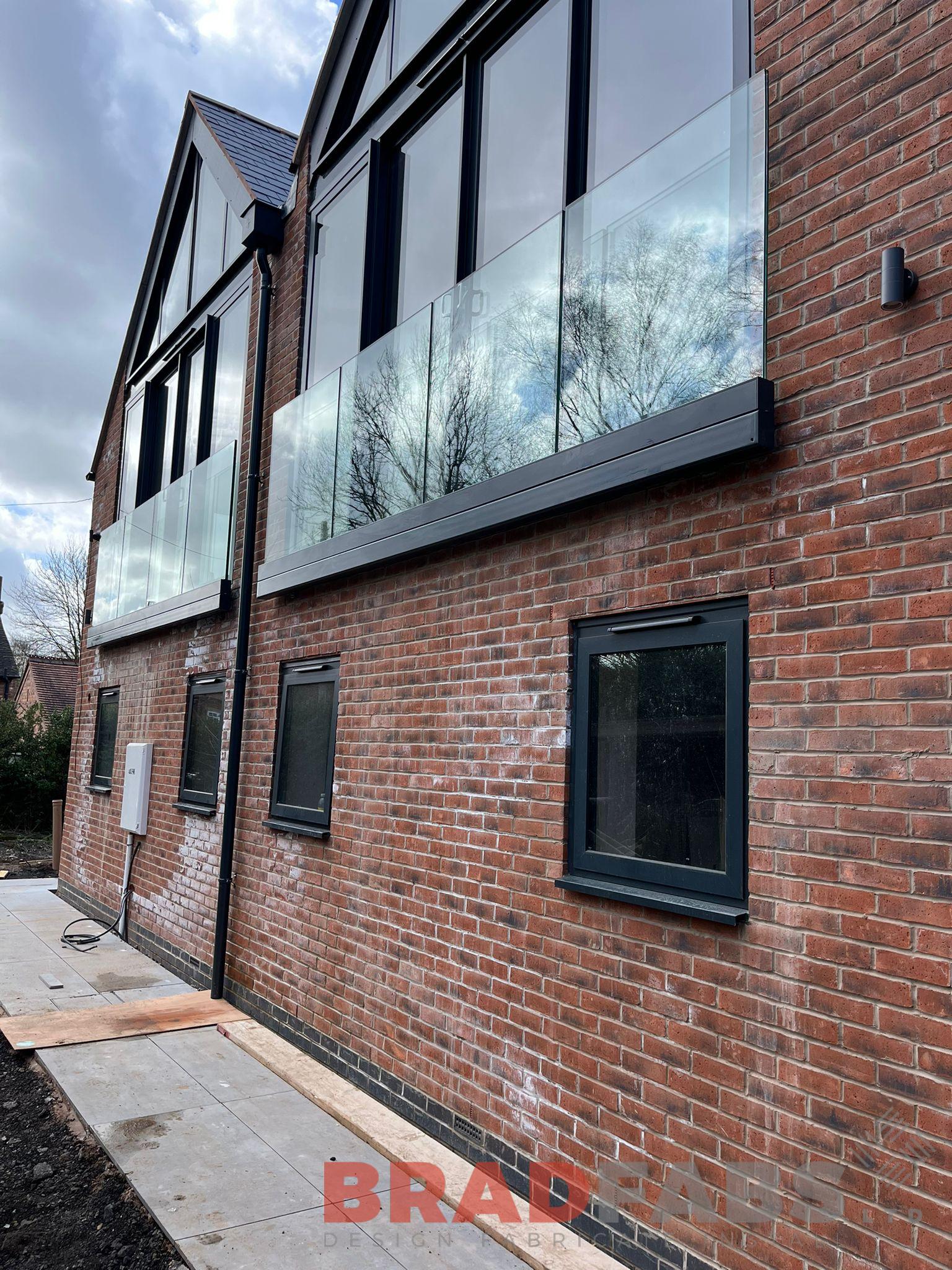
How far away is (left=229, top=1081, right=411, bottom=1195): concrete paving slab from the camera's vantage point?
433 cm

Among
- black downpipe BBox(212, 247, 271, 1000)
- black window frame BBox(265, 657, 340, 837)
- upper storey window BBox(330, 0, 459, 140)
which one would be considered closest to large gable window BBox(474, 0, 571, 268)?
upper storey window BBox(330, 0, 459, 140)

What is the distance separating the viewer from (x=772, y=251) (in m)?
3.38

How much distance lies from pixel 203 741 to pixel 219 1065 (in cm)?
345

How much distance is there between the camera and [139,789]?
376 inches

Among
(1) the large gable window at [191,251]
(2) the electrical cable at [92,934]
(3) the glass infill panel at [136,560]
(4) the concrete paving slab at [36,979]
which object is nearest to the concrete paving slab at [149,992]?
(4) the concrete paving slab at [36,979]

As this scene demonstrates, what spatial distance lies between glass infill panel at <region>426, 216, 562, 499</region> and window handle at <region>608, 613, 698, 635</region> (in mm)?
997

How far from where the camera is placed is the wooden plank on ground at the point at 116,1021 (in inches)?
239

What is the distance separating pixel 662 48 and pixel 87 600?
36.1ft

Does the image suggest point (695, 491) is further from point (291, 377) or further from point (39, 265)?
point (39, 265)

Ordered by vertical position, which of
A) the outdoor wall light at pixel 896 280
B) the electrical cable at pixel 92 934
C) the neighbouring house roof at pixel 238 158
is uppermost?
the neighbouring house roof at pixel 238 158

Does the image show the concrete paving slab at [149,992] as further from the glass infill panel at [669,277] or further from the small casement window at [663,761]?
the glass infill panel at [669,277]

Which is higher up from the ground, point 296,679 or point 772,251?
point 772,251

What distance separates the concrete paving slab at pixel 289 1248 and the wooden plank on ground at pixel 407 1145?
0.48 m

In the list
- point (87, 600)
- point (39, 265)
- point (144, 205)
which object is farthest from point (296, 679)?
point (39, 265)
